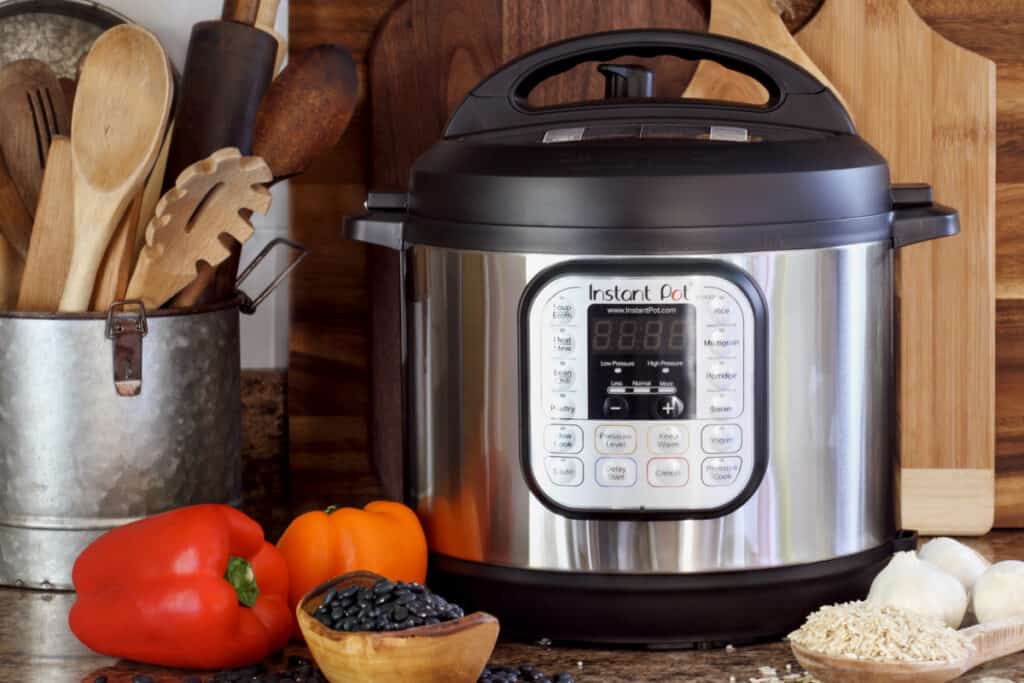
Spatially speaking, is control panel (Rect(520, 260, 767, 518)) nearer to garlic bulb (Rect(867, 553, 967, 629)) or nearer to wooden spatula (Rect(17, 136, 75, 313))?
garlic bulb (Rect(867, 553, 967, 629))

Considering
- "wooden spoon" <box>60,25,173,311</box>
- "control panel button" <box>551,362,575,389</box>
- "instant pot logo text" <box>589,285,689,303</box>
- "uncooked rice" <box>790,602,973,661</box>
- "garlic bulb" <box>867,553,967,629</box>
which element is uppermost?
"wooden spoon" <box>60,25,173,311</box>

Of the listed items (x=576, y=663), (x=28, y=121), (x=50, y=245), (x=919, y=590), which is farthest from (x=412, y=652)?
(x=28, y=121)

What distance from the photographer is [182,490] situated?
3.81ft

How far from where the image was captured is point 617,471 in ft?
3.05

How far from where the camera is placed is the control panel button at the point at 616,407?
0.93 metres

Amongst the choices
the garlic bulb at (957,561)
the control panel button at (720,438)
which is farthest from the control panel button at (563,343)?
the garlic bulb at (957,561)

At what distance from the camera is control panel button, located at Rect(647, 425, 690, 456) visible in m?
0.93

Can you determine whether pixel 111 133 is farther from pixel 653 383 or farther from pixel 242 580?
pixel 653 383

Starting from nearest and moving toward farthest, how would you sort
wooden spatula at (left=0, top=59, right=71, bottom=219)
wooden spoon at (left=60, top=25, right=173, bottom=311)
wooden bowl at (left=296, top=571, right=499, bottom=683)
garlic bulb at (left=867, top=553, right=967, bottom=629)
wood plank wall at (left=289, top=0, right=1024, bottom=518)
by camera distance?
1. wooden bowl at (left=296, top=571, right=499, bottom=683)
2. garlic bulb at (left=867, top=553, right=967, bottom=629)
3. wooden spoon at (left=60, top=25, right=173, bottom=311)
4. wooden spatula at (left=0, top=59, right=71, bottom=219)
5. wood plank wall at (left=289, top=0, right=1024, bottom=518)

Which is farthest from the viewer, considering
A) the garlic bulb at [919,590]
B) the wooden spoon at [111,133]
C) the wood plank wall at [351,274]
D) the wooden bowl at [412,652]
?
the wood plank wall at [351,274]

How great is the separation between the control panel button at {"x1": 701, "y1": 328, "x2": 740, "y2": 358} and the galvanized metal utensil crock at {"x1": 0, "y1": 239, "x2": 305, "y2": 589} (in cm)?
45

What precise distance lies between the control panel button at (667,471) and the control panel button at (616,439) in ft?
0.06

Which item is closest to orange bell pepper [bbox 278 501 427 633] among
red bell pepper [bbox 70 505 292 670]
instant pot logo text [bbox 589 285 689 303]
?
red bell pepper [bbox 70 505 292 670]

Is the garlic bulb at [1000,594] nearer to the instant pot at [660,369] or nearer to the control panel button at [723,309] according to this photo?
the instant pot at [660,369]
